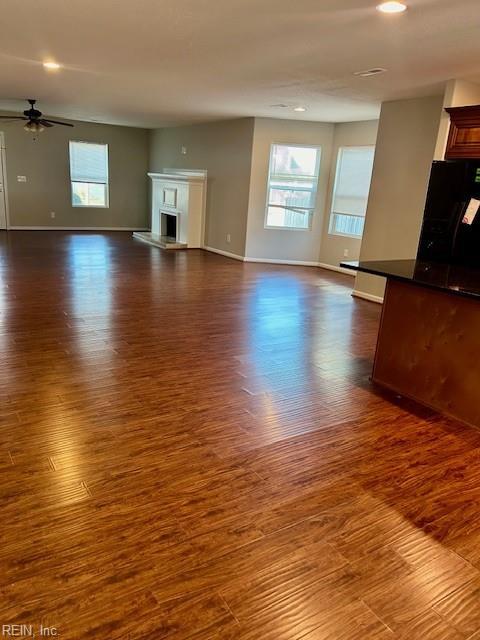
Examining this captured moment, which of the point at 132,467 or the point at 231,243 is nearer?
the point at 132,467

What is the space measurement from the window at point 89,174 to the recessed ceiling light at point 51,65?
604 cm

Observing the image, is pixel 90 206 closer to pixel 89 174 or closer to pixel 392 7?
pixel 89 174

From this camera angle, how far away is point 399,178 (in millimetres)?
5547

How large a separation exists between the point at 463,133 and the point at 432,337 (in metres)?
2.36

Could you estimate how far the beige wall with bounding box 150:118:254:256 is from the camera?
824 centimetres

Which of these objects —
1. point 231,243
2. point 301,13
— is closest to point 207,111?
point 231,243

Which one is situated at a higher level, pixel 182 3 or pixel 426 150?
pixel 182 3

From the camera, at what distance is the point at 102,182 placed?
36.5ft

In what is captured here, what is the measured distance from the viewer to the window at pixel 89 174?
35.1 ft

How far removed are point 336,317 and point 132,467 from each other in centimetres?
343

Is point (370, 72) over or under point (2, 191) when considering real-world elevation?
over

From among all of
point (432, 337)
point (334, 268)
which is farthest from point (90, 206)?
point (432, 337)

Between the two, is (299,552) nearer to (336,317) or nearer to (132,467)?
(132,467)

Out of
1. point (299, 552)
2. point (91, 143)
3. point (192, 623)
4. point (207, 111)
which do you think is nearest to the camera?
point (192, 623)
